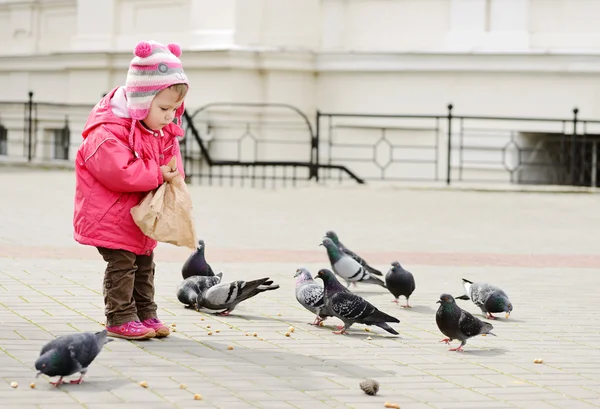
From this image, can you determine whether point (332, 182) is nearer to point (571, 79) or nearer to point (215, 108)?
point (215, 108)

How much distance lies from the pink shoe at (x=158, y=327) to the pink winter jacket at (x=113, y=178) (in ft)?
1.52

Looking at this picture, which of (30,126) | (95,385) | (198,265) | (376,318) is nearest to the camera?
(95,385)

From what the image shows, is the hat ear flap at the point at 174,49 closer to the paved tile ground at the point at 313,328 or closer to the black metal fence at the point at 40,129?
the paved tile ground at the point at 313,328

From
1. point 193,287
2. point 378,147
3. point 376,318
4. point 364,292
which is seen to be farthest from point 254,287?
point 378,147

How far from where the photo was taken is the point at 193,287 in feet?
28.2

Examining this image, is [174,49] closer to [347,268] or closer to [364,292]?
[347,268]

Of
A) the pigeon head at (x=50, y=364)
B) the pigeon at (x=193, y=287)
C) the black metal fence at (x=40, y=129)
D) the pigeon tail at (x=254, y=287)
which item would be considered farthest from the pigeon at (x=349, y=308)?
the black metal fence at (x=40, y=129)

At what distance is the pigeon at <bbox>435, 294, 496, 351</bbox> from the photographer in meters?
7.34

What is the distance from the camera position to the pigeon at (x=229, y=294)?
26.6 ft

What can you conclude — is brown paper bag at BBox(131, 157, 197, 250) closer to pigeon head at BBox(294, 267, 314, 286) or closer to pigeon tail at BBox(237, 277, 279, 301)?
pigeon tail at BBox(237, 277, 279, 301)

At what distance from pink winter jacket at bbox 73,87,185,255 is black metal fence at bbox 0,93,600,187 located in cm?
1370

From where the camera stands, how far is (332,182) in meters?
22.1

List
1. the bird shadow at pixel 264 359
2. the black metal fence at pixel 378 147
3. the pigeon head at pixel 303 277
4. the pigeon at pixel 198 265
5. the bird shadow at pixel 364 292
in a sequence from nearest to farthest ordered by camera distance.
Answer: the bird shadow at pixel 264 359, the pigeon head at pixel 303 277, the pigeon at pixel 198 265, the bird shadow at pixel 364 292, the black metal fence at pixel 378 147

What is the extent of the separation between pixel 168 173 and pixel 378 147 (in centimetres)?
1513
